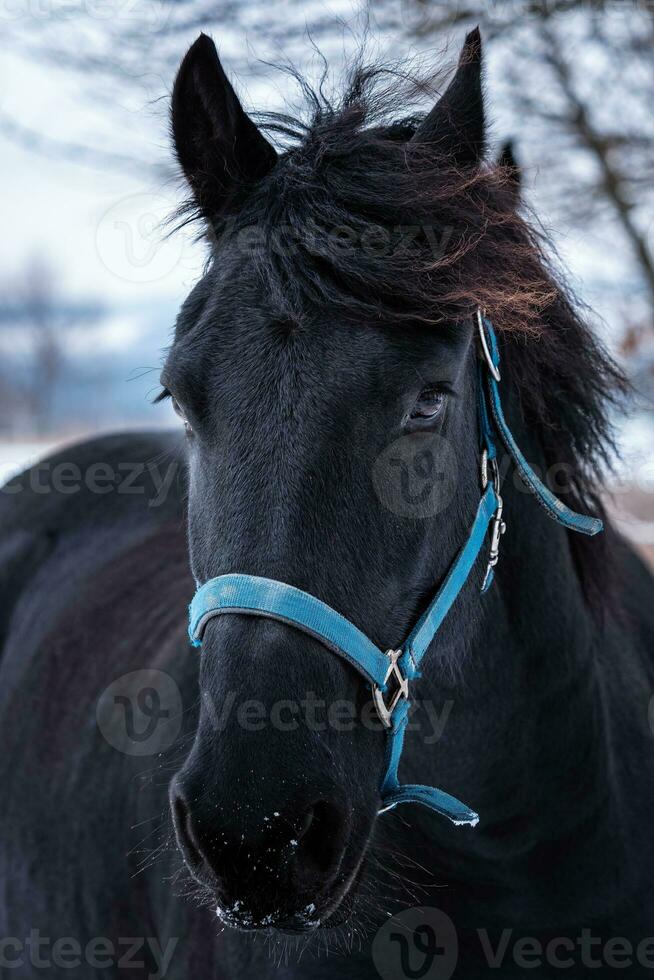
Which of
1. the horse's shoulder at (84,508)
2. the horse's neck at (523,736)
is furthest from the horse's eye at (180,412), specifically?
the horse's shoulder at (84,508)

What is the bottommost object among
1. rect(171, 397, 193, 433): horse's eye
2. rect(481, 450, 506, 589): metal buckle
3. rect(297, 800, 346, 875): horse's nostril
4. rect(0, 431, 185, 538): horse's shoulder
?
rect(297, 800, 346, 875): horse's nostril

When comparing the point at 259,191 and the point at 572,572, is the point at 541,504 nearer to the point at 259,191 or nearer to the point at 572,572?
the point at 572,572

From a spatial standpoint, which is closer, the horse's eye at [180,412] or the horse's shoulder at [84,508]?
the horse's eye at [180,412]

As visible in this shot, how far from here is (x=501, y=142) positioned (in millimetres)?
2443

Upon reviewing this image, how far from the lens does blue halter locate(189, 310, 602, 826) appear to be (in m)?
1.57

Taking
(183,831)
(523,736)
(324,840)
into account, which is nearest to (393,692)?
(324,840)

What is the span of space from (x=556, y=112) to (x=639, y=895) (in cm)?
390

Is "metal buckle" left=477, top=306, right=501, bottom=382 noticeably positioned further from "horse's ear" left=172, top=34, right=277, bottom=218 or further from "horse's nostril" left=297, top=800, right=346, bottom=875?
"horse's nostril" left=297, top=800, right=346, bottom=875

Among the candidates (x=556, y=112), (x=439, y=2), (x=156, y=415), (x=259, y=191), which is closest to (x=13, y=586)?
(x=259, y=191)

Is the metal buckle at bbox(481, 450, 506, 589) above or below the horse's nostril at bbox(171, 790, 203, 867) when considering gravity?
above

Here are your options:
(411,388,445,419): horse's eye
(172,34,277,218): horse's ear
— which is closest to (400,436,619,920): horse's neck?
(411,388,445,419): horse's eye

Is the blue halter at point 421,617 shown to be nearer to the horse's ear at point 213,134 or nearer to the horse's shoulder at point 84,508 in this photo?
the horse's ear at point 213,134

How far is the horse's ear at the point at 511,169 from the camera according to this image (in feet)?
7.06

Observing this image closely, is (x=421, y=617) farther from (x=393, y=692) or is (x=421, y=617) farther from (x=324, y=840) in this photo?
(x=324, y=840)
